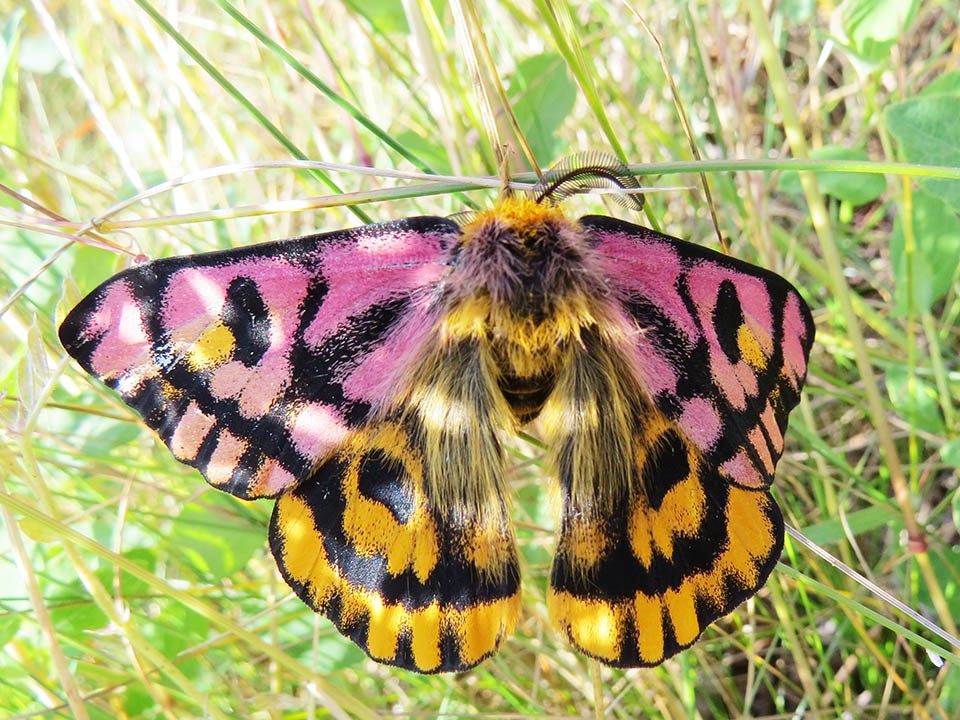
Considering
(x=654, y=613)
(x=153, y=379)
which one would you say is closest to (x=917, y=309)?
(x=654, y=613)

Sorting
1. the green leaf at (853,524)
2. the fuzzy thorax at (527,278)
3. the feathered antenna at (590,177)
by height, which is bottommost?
the green leaf at (853,524)

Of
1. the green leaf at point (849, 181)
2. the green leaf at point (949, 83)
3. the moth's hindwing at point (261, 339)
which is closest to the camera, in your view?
the moth's hindwing at point (261, 339)

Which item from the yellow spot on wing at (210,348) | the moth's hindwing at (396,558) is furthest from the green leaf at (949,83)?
the yellow spot on wing at (210,348)

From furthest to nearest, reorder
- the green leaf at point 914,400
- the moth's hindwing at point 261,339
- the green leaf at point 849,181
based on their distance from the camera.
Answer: the green leaf at point 914,400 < the green leaf at point 849,181 < the moth's hindwing at point 261,339

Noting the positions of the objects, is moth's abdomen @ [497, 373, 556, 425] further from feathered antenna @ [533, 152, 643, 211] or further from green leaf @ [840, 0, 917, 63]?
green leaf @ [840, 0, 917, 63]

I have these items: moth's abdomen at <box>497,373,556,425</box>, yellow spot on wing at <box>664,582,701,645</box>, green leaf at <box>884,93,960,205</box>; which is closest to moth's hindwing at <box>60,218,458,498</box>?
moth's abdomen at <box>497,373,556,425</box>

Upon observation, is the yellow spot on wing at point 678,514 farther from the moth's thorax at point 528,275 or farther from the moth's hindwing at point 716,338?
the moth's thorax at point 528,275
